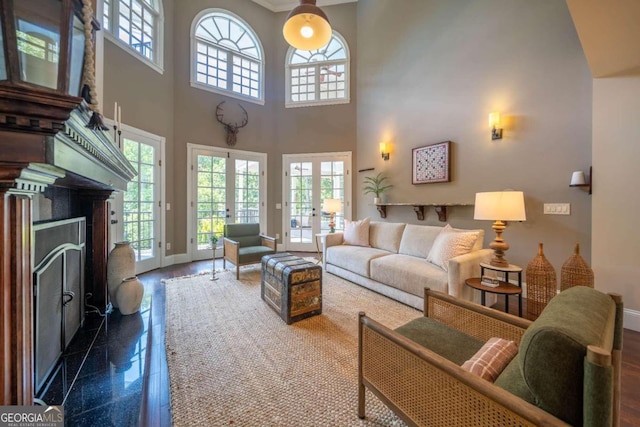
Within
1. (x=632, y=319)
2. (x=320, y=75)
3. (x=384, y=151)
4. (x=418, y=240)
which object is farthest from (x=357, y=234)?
(x=320, y=75)

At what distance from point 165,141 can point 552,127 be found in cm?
550

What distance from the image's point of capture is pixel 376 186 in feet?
16.7

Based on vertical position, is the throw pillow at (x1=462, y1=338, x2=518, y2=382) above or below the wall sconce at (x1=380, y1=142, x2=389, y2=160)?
below

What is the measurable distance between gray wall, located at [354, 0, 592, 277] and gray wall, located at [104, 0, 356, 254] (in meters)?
1.22

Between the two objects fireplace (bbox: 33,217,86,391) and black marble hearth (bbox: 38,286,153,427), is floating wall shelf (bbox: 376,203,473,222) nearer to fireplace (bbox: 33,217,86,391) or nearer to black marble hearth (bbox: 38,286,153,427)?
black marble hearth (bbox: 38,286,153,427)

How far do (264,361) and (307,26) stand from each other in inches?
117

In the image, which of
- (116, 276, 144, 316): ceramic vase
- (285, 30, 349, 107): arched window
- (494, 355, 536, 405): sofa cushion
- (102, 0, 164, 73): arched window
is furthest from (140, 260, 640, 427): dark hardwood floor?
(285, 30, 349, 107): arched window

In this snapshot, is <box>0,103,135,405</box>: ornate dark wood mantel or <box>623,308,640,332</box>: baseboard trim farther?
<box>623,308,640,332</box>: baseboard trim

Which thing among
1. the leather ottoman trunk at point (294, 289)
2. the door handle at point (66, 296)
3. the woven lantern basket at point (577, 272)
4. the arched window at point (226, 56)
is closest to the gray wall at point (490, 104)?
the woven lantern basket at point (577, 272)

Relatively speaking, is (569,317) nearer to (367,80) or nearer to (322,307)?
(322,307)

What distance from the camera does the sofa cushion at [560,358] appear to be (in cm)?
65

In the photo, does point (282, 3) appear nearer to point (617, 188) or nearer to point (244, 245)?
point (244, 245)

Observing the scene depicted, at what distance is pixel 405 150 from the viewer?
15.0 feet

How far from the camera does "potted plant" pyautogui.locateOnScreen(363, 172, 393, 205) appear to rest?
493cm
